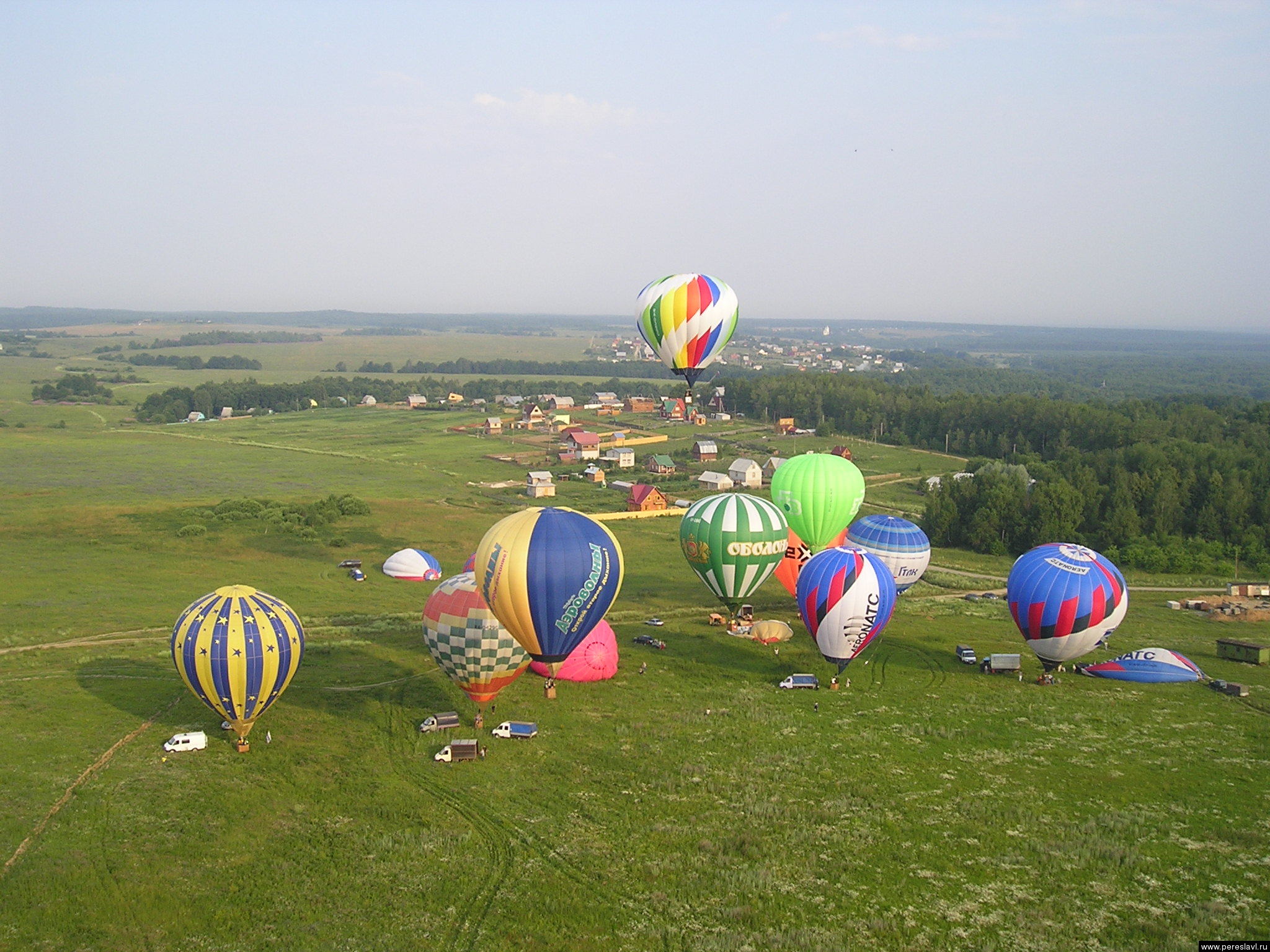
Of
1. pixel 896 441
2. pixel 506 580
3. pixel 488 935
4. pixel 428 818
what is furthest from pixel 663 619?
pixel 896 441

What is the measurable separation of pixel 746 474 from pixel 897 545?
29061mm

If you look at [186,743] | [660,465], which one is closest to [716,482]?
[660,465]

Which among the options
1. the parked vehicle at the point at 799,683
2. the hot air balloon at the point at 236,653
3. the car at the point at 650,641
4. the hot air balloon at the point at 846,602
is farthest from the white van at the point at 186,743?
the hot air balloon at the point at 846,602

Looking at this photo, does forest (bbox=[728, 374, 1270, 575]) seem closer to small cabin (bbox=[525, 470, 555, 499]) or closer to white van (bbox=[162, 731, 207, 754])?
small cabin (bbox=[525, 470, 555, 499])

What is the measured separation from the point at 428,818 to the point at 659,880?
4.88m

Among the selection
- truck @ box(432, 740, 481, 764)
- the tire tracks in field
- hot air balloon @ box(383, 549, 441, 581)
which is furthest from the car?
hot air balloon @ box(383, 549, 441, 581)

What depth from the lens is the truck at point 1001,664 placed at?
95.3 feet

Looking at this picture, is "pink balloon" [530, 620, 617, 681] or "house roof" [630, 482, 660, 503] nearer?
"pink balloon" [530, 620, 617, 681]

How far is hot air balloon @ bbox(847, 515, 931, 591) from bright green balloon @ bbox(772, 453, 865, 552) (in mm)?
935

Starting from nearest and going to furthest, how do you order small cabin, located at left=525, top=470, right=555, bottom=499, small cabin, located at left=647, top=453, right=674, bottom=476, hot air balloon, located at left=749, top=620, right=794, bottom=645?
hot air balloon, located at left=749, top=620, right=794, bottom=645 → small cabin, located at left=525, top=470, right=555, bottom=499 → small cabin, located at left=647, top=453, right=674, bottom=476

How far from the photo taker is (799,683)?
27.6 meters

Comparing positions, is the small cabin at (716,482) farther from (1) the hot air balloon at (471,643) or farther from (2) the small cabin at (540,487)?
(1) the hot air balloon at (471,643)

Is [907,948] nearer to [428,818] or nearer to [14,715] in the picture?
[428,818]

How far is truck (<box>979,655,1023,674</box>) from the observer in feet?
95.3
